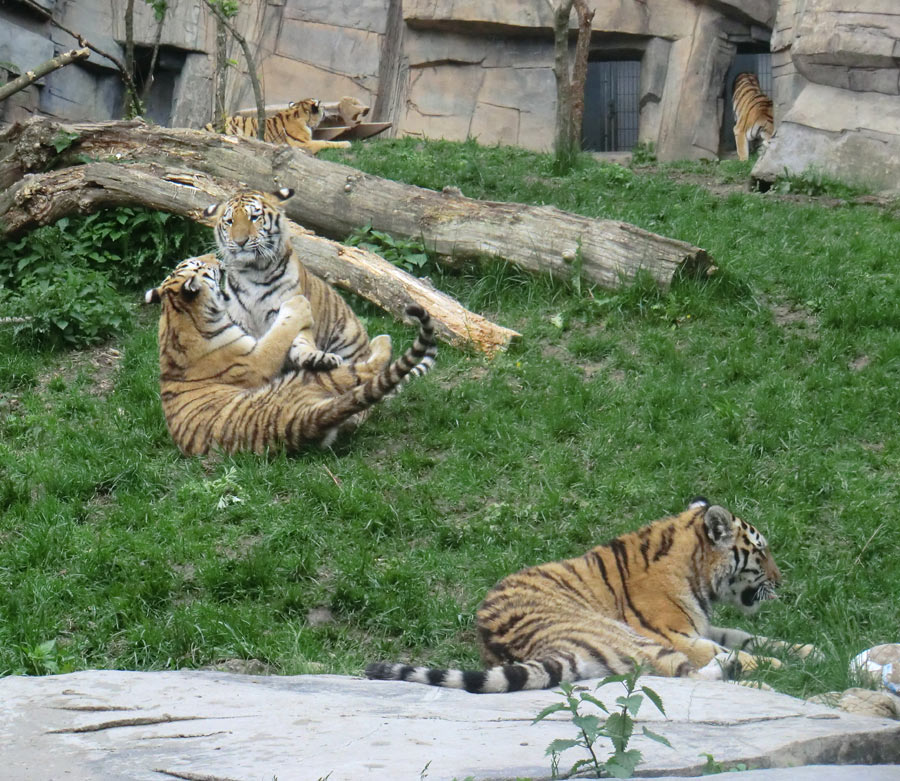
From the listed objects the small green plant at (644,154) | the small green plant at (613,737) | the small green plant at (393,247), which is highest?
the small green plant at (644,154)

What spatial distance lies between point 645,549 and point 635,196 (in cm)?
700

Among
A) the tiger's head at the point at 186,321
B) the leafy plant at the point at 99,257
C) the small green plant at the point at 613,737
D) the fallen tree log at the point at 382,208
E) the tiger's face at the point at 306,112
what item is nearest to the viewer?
the small green plant at the point at 613,737

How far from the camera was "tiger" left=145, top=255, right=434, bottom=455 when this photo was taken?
276 inches

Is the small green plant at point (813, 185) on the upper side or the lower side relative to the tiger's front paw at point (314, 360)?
upper

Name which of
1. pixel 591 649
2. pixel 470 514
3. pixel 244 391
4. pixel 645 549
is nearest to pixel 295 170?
pixel 244 391

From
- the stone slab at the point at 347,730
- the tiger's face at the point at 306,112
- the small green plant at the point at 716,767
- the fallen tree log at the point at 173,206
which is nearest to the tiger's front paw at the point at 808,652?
the stone slab at the point at 347,730

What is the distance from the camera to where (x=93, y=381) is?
28.1ft

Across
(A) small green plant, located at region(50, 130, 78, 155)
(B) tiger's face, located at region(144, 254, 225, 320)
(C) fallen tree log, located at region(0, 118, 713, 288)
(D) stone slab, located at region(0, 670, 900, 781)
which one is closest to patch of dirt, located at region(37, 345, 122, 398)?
(B) tiger's face, located at region(144, 254, 225, 320)

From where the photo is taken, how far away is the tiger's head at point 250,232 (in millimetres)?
8234

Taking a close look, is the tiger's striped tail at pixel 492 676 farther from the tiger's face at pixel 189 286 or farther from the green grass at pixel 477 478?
the tiger's face at pixel 189 286

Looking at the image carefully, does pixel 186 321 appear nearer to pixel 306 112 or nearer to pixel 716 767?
pixel 716 767

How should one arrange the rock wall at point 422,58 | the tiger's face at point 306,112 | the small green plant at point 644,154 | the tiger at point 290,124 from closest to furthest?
→ the small green plant at point 644,154 < the tiger at point 290,124 < the tiger's face at point 306,112 < the rock wall at point 422,58

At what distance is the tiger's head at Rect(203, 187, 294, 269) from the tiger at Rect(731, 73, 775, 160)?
10309 mm

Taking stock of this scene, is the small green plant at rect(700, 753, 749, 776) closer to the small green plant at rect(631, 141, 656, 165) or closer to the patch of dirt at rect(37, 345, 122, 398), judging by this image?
the patch of dirt at rect(37, 345, 122, 398)
